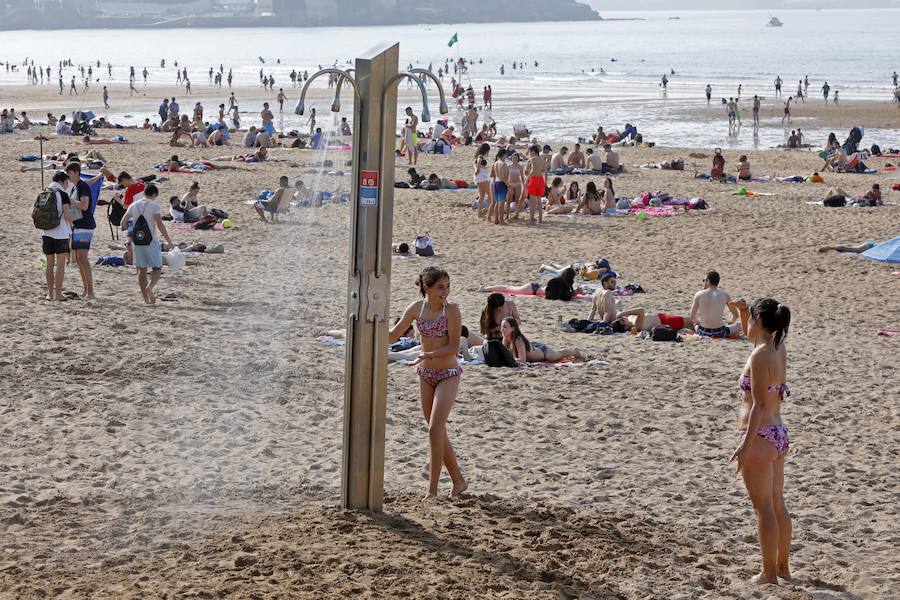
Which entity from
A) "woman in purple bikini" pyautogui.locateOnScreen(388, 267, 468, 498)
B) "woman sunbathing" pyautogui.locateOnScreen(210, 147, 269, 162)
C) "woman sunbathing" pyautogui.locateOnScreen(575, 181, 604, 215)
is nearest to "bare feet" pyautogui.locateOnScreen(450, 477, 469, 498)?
"woman in purple bikini" pyautogui.locateOnScreen(388, 267, 468, 498)

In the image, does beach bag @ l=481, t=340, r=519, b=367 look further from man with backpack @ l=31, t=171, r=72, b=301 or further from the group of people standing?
man with backpack @ l=31, t=171, r=72, b=301

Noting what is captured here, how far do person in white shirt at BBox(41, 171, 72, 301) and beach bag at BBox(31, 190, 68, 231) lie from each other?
36mm

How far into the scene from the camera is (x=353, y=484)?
606 centimetres

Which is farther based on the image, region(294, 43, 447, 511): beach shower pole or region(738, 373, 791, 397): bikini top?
region(294, 43, 447, 511): beach shower pole

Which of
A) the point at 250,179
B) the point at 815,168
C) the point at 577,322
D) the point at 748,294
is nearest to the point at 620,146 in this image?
the point at 815,168

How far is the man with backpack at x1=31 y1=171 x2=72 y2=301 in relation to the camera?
1126 cm

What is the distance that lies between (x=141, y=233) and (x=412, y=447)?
16.7 ft

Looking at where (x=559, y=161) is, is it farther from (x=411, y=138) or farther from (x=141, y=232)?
(x=141, y=232)

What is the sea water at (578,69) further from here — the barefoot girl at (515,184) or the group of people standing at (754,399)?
the barefoot girl at (515,184)

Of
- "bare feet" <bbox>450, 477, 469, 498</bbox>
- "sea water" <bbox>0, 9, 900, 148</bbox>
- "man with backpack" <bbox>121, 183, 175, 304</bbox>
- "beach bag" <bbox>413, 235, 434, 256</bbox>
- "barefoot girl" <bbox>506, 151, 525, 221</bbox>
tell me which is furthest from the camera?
"sea water" <bbox>0, 9, 900, 148</bbox>

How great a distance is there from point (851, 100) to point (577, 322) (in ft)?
161

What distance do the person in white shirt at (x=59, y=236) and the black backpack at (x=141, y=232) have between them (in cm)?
65

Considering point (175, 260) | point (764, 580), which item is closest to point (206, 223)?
point (175, 260)

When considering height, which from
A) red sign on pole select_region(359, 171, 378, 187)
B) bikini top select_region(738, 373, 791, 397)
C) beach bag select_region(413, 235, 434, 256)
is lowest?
beach bag select_region(413, 235, 434, 256)
